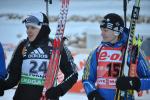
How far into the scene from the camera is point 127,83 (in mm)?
2822

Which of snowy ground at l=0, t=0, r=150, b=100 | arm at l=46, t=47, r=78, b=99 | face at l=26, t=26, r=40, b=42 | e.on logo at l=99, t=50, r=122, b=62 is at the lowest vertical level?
snowy ground at l=0, t=0, r=150, b=100

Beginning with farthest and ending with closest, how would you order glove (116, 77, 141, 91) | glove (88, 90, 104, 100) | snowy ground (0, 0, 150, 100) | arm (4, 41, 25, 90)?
1. snowy ground (0, 0, 150, 100)
2. arm (4, 41, 25, 90)
3. glove (88, 90, 104, 100)
4. glove (116, 77, 141, 91)

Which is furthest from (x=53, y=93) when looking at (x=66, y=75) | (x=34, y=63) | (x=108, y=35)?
(x=108, y=35)

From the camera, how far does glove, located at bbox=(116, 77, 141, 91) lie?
2.82 m

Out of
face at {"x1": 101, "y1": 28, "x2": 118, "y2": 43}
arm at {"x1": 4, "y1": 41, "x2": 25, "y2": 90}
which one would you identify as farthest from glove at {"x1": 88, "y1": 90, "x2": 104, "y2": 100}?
arm at {"x1": 4, "y1": 41, "x2": 25, "y2": 90}

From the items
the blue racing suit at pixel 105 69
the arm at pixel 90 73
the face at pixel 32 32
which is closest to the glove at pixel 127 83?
the blue racing suit at pixel 105 69

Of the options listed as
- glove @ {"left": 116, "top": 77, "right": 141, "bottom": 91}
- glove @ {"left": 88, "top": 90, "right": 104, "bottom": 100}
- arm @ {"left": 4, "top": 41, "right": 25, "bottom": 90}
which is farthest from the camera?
arm @ {"left": 4, "top": 41, "right": 25, "bottom": 90}

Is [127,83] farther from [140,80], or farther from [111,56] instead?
[111,56]

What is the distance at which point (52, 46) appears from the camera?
3053 millimetres

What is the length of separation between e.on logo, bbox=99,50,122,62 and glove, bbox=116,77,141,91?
202 millimetres

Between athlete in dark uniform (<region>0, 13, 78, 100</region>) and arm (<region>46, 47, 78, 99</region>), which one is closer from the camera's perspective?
arm (<region>46, 47, 78, 99</region>)

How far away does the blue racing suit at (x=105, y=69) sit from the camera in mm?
2988

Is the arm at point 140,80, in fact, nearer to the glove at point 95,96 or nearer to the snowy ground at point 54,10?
the glove at point 95,96

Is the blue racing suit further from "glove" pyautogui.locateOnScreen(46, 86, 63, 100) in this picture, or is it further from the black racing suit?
"glove" pyautogui.locateOnScreen(46, 86, 63, 100)
